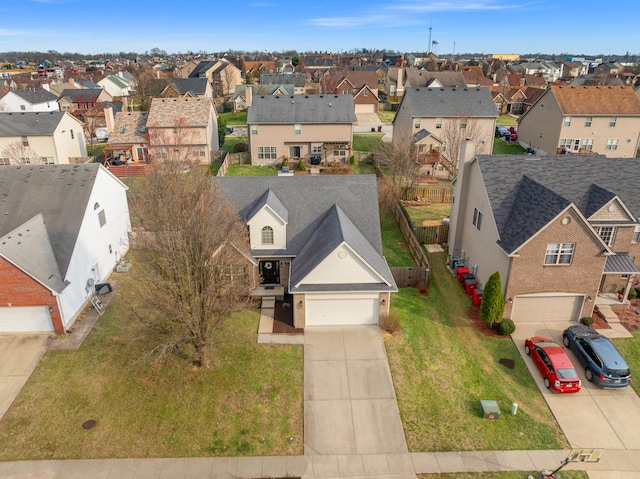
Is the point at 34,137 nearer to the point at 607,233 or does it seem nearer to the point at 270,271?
the point at 270,271

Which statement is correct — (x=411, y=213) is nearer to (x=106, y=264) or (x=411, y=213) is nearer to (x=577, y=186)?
(x=577, y=186)

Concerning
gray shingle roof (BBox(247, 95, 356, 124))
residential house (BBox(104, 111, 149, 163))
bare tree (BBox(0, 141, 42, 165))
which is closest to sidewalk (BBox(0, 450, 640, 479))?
gray shingle roof (BBox(247, 95, 356, 124))

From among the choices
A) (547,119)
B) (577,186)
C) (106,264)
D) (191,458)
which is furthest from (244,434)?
(547,119)

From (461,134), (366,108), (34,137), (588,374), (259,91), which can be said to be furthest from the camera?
(366,108)

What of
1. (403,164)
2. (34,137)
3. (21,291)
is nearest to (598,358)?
(403,164)

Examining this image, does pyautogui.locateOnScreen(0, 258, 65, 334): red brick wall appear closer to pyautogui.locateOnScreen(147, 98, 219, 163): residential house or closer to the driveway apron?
the driveway apron

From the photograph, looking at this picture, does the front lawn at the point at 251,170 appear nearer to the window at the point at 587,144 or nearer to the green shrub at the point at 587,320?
the green shrub at the point at 587,320
